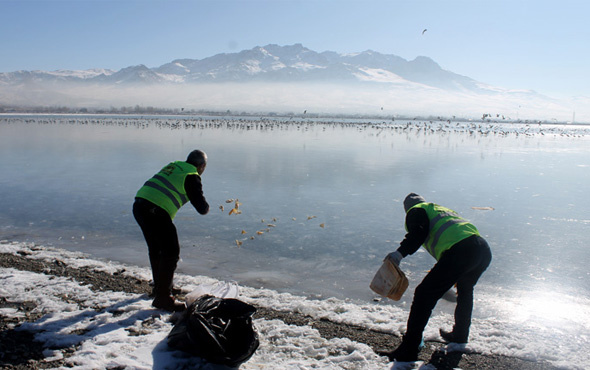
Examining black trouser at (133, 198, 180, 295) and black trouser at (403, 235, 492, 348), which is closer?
black trouser at (403, 235, 492, 348)

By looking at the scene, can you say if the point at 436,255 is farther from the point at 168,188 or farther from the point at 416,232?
the point at 168,188

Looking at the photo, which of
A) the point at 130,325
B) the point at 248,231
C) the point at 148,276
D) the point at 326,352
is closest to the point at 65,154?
the point at 248,231

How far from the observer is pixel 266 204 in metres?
8.75

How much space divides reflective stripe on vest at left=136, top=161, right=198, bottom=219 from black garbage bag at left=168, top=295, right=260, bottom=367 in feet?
3.17

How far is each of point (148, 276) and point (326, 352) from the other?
248 cm

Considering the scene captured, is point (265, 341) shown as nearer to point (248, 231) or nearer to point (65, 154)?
point (248, 231)

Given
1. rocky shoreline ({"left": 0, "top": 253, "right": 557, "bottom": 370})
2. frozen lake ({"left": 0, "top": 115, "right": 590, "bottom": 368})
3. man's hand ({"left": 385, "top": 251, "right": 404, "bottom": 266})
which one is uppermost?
man's hand ({"left": 385, "top": 251, "right": 404, "bottom": 266})

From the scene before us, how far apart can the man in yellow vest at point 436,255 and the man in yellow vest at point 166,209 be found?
1832mm

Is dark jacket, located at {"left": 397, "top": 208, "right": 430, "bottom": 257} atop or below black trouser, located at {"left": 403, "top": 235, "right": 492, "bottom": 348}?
atop

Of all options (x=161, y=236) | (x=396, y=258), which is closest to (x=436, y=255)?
(x=396, y=258)

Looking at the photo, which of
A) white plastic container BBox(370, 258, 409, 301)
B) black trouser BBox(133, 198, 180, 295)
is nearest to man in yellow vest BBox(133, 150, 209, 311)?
black trouser BBox(133, 198, 180, 295)

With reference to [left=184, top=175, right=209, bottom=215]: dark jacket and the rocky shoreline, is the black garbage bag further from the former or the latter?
[left=184, top=175, right=209, bottom=215]: dark jacket

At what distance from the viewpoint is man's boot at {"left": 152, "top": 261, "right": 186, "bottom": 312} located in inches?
157

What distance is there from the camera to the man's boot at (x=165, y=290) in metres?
3.98
